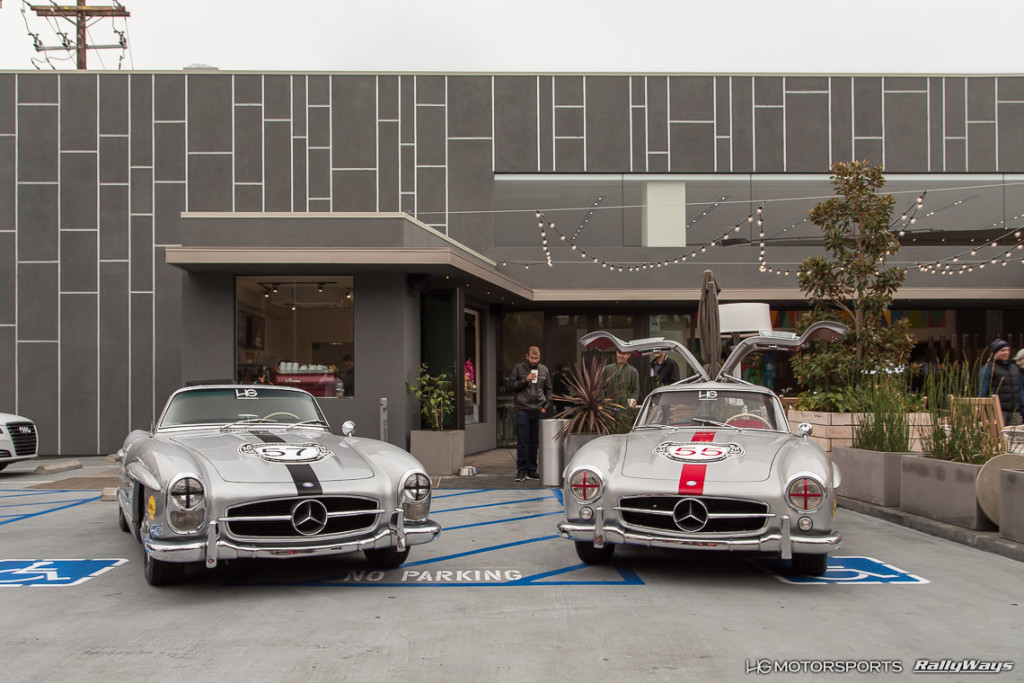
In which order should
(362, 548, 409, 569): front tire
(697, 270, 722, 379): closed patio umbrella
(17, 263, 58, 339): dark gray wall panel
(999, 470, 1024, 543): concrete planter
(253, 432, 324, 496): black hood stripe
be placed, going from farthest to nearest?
(17, 263, 58, 339): dark gray wall panel → (697, 270, 722, 379): closed patio umbrella → (999, 470, 1024, 543): concrete planter → (362, 548, 409, 569): front tire → (253, 432, 324, 496): black hood stripe

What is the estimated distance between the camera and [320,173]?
54.4ft

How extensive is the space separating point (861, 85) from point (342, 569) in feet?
50.4

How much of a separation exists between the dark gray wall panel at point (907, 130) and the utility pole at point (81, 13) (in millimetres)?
20186

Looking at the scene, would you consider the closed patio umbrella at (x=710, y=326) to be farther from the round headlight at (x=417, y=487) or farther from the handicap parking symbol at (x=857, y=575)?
the round headlight at (x=417, y=487)

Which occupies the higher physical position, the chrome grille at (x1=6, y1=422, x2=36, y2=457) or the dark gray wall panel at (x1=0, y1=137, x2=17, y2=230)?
the dark gray wall panel at (x1=0, y1=137, x2=17, y2=230)

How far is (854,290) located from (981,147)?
8.17m

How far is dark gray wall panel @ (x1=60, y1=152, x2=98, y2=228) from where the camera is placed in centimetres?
1622

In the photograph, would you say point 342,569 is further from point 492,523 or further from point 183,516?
point 492,523

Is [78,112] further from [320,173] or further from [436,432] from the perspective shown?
[436,432]

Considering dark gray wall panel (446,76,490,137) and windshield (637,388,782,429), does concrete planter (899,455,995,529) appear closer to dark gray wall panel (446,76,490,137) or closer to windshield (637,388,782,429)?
windshield (637,388,782,429)

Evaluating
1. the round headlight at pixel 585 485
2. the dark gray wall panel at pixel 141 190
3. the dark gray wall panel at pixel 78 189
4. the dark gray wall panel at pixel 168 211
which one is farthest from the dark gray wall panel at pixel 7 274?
the round headlight at pixel 585 485

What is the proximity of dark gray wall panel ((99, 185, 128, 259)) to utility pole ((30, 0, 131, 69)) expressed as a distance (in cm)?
903

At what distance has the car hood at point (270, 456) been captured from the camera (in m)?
5.45

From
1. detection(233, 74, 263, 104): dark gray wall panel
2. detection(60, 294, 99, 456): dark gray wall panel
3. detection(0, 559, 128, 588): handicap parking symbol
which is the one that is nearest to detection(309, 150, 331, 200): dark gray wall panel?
detection(233, 74, 263, 104): dark gray wall panel
